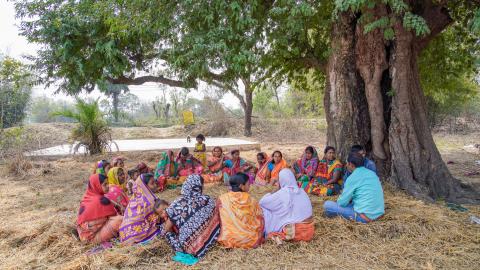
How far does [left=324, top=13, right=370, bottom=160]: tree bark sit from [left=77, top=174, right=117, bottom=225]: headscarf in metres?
4.41

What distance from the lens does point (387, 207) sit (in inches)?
186

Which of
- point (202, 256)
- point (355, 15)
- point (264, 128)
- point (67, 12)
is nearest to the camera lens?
point (202, 256)

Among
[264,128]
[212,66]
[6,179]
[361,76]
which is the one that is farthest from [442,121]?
[6,179]

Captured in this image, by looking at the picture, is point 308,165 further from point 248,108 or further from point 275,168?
point 248,108

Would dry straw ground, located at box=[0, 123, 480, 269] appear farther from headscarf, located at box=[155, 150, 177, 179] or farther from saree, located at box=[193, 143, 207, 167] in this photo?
saree, located at box=[193, 143, 207, 167]

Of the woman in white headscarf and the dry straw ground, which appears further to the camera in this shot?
the woman in white headscarf

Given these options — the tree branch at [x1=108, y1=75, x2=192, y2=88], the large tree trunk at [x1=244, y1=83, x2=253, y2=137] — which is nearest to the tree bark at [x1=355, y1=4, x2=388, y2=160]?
the tree branch at [x1=108, y1=75, x2=192, y2=88]

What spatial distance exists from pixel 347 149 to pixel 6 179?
7681 mm

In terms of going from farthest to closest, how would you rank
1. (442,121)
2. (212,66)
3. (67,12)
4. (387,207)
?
(442,121)
(67,12)
(212,66)
(387,207)

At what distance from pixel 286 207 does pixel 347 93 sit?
3.47 m

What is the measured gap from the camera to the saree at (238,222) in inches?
137

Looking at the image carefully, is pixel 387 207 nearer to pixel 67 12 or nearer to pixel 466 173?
pixel 466 173

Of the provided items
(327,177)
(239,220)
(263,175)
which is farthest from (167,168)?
(239,220)

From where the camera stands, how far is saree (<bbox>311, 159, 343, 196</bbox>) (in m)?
5.68
